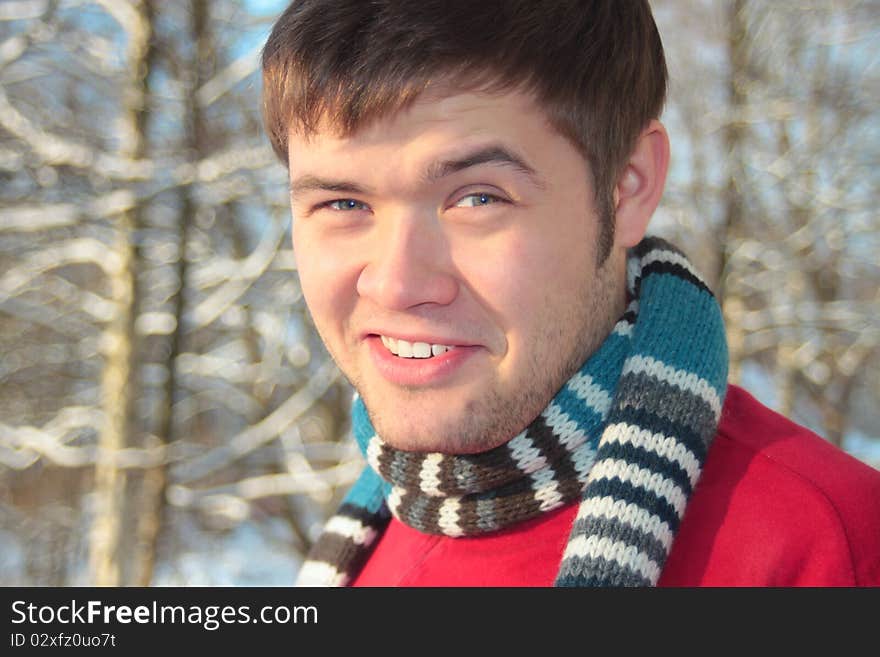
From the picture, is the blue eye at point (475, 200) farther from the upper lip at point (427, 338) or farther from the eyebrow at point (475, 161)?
the upper lip at point (427, 338)

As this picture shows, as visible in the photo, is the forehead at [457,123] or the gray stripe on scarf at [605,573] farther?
the forehead at [457,123]

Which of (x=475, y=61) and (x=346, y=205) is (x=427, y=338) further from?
(x=475, y=61)

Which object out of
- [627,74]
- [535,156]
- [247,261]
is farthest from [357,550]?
[247,261]

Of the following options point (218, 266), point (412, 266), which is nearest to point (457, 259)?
point (412, 266)

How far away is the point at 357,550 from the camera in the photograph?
6.57ft

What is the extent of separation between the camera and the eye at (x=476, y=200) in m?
1.47

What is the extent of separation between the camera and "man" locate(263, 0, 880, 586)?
4.59ft

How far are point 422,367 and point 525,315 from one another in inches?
7.5

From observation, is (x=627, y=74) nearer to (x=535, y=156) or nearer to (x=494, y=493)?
(x=535, y=156)

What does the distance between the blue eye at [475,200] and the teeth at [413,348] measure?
230 millimetres

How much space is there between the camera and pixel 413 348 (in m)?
1.54

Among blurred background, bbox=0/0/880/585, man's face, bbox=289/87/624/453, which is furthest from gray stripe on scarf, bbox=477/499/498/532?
blurred background, bbox=0/0/880/585

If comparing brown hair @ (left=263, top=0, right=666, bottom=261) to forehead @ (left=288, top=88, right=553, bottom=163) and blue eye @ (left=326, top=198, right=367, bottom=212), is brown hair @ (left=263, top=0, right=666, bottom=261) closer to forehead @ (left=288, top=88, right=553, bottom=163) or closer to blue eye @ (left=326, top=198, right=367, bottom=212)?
forehead @ (left=288, top=88, right=553, bottom=163)

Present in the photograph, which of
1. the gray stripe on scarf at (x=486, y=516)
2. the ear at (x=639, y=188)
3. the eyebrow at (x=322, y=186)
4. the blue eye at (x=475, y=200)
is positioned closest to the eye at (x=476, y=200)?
the blue eye at (x=475, y=200)
